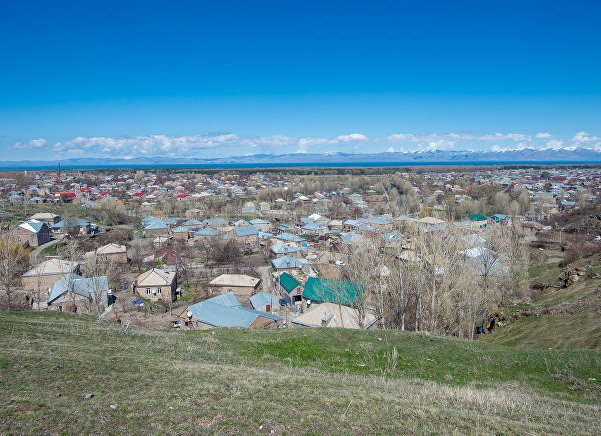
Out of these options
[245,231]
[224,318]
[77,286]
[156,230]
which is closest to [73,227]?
[156,230]

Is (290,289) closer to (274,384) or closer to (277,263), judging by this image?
(277,263)

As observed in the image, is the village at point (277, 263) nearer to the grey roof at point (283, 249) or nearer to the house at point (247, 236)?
the house at point (247, 236)

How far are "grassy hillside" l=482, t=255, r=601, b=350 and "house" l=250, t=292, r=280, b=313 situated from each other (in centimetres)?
1439

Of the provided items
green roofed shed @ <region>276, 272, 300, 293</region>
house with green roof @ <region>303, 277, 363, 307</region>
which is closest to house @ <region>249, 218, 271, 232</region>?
green roofed shed @ <region>276, 272, 300, 293</region>

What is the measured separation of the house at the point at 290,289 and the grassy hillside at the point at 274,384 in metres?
18.6

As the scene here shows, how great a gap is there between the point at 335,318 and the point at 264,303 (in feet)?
28.5

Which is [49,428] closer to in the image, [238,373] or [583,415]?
[238,373]

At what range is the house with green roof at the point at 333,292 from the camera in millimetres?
21562

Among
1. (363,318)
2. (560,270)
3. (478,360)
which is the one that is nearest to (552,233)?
(560,270)

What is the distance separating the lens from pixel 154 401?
6898 millimetres

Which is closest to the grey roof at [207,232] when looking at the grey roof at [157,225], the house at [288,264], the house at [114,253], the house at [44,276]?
the grey roof at [157,225]

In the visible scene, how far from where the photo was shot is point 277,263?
134 feet

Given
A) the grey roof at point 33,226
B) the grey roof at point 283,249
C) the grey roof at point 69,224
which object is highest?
the grey roof at point 33,226

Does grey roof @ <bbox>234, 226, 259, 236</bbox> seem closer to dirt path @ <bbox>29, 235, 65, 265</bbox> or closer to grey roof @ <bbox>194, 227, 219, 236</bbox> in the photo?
grey roof @ <bbox>194, 227, 219, 236</bbox>
